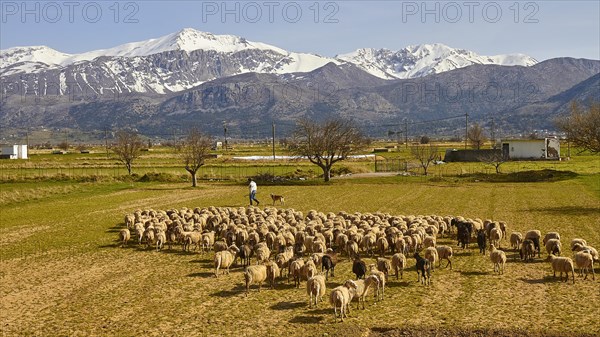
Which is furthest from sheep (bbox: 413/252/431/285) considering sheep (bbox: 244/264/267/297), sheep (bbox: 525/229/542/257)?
sheep (bbox: 525/229/542/257)

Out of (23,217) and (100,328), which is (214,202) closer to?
(23,217)

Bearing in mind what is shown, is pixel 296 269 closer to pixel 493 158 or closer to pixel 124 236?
pixel 124 236

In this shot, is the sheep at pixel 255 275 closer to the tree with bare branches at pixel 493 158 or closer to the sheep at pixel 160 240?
the sheep at pixel 160 240

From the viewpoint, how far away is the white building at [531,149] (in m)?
106

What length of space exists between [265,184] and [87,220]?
3181 cm

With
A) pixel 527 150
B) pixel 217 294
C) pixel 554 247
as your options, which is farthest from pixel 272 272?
pixel 527 150

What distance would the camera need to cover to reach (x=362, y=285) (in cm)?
1862

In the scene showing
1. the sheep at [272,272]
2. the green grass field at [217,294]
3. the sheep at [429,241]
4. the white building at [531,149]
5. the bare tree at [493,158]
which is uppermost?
the white building at [531,149]

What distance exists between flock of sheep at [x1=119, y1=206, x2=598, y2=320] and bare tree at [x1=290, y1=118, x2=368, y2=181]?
120 feet

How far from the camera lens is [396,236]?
26969 millimetres

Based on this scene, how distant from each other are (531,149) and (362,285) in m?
96.5

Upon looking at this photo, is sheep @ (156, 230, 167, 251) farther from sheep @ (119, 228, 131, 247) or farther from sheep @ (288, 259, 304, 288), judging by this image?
sheep @ (288, 259, 304, 288)

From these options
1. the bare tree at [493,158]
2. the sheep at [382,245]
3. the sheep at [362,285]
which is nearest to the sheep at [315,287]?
the sheep at [362,285]

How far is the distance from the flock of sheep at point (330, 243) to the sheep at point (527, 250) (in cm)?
4
